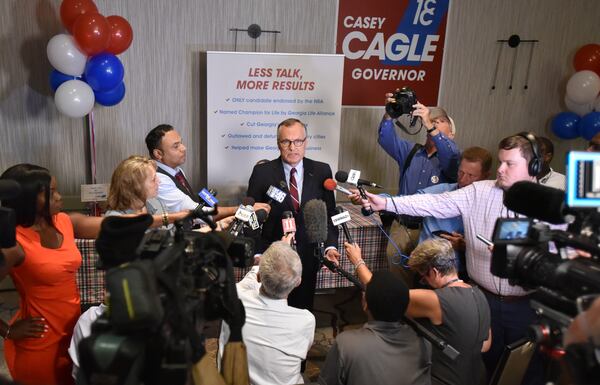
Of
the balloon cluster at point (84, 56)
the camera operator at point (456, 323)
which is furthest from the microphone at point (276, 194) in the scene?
the balloon cluster at point (84, 56)

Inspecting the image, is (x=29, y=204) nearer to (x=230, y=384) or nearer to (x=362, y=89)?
(x=230, y=384)

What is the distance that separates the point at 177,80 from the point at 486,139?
2985mm

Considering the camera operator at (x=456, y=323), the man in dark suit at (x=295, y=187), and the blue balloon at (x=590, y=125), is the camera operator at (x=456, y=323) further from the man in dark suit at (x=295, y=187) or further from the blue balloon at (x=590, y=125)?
the blue balloon at (x=590, y=125)

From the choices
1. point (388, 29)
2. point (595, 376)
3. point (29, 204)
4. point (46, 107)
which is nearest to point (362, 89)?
point (388, 29)

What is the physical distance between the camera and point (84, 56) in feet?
10.3

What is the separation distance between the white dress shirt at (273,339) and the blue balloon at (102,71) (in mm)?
2029

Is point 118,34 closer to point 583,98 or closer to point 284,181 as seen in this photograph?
point 284,181

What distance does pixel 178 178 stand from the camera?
2.95 metres

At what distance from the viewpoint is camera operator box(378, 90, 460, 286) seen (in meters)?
3.12

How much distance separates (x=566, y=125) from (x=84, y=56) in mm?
4175

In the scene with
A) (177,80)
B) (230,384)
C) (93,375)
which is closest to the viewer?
(93,375)

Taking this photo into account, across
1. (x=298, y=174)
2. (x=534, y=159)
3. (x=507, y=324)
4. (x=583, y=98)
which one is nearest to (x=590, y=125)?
(x=583, y=98)

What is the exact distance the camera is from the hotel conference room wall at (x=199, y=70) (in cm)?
361

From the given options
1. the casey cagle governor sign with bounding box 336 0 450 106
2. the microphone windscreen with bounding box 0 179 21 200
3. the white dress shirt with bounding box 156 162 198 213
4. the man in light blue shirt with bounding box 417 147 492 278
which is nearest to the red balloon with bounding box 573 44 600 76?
the casey cagle governor sign with bounding box 336 0 450 106
